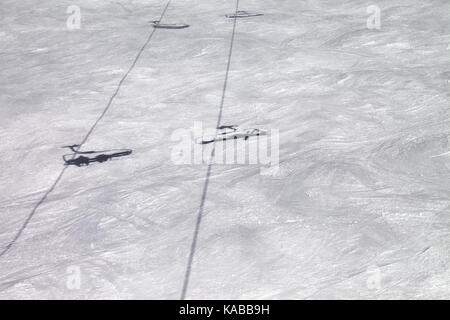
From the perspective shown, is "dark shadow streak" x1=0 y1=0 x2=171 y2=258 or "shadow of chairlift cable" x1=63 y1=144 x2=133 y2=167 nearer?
"dark shadow streak" x1=0 y1=0 x2=171 y2=258

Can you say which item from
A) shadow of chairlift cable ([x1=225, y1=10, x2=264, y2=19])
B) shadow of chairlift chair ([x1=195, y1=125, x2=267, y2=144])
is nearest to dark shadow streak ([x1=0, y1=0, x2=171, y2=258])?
shadow of chairlift chair ([x1=195, y1=125, x2=267, y2=144])

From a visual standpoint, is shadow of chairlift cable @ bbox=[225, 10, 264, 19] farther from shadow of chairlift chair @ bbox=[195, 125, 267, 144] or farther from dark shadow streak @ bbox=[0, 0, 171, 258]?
shadow of chairlift chair @ bbox=[195, 125, 267, 144]

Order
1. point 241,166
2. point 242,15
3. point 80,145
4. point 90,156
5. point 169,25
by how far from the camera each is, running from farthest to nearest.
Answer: point 242,15 < point 169,25 < point 80,145 < point 90,156 < point 241,166

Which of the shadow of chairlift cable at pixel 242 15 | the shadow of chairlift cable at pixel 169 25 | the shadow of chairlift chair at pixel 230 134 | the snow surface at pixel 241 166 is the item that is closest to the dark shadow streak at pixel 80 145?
the snow surface at pixel 241 166

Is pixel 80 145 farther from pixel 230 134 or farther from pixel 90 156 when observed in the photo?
pixel 230 134

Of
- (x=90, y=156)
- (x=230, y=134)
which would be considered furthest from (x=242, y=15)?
(x=90, y=156)

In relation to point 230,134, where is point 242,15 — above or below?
above

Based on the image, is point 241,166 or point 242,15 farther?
point 242,15

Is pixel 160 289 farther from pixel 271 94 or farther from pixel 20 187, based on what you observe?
pixel 271 94
